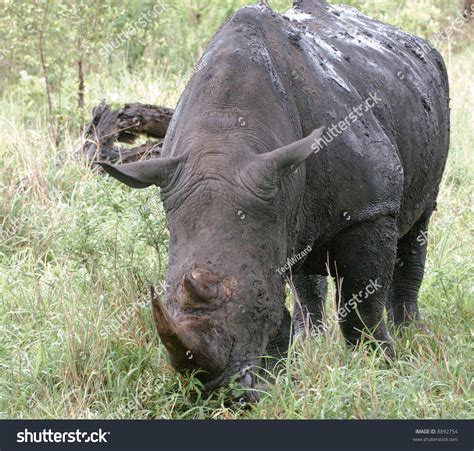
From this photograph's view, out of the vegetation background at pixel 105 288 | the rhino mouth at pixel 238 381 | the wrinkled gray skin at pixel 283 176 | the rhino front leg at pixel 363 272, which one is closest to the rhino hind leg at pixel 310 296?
the wrinkled gray skin at pixel 283 176

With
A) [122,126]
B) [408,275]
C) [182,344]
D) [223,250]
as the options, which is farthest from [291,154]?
[122,126]

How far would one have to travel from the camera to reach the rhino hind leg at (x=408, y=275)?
7.30 meters

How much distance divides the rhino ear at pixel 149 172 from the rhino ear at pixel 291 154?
446 millimetres

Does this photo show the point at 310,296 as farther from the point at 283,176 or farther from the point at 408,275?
the point at 283,176

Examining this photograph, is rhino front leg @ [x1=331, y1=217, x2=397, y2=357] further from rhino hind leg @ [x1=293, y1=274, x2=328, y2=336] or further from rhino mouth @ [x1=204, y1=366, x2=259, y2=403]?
rhino mouth @ [x1=204, y1=366, x2=259, y2=403]

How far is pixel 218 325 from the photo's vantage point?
4.40 meters

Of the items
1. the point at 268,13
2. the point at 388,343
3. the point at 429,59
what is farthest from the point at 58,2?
the point at 388,343

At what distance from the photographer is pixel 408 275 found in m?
7.37

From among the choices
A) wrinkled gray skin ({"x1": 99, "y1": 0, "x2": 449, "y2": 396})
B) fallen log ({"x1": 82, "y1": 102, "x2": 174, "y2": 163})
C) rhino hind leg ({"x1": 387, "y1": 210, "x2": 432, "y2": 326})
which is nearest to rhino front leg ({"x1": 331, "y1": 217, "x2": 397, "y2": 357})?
wrinkled gray skin ({"x1": 99, "y1": 0, "x2": 449, "y2": 396})

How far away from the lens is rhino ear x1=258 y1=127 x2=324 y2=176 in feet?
15.2

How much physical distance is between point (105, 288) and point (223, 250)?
2336 mm

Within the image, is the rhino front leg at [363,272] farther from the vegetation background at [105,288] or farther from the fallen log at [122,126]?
the fallen log at [122,126]
